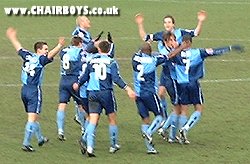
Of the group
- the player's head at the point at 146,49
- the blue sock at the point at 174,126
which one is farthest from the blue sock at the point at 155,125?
the player's head at the point at 146,49

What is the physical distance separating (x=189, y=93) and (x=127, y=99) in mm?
4667

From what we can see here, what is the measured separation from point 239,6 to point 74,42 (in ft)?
67.5

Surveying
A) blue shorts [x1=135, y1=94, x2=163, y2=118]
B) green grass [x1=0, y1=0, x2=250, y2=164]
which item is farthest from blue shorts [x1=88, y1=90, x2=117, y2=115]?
green grass [x1=0, y1=0, x2=250, y2=164]

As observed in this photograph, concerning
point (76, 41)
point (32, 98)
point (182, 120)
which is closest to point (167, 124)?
point (182, 120)

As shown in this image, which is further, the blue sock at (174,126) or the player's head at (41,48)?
the blue sock at (174,126)

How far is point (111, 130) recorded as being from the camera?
18.0 m

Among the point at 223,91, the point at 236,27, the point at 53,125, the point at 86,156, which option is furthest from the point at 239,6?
the point at 86,156

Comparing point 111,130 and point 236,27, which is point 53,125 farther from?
point 236,27

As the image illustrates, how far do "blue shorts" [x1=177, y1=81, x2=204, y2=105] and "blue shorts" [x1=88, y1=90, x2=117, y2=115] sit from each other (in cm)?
182

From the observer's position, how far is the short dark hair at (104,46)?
1750cm

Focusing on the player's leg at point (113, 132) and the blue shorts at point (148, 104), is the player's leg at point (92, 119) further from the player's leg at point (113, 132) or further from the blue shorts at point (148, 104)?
the blue shorts at point (148, 104)

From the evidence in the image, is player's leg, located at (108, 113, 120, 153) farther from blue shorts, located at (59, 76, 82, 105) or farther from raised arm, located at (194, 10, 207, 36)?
raised arm, located at (194, 10, 207, 36)

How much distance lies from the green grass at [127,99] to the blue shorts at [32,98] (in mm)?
828

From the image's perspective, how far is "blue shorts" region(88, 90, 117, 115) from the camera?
17.7 meters
